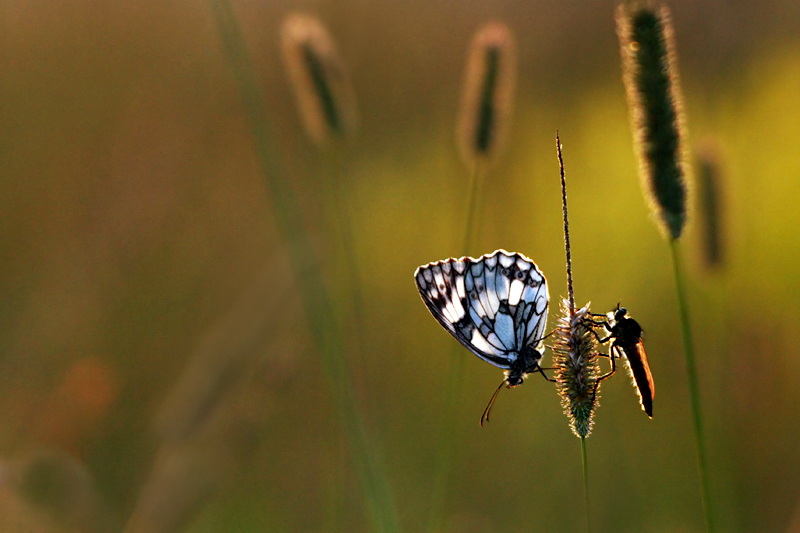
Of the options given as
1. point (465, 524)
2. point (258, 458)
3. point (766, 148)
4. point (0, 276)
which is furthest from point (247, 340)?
point (766, 148)

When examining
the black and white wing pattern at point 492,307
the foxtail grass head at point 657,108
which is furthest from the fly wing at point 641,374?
the black and white wing pattern at point 492,307

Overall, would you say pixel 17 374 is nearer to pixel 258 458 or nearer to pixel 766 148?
pixel 258 458

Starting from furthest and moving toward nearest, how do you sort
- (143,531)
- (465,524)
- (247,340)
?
(465,524) → (247,340) → (143,531)

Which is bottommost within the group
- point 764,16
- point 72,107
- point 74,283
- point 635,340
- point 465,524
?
point 465,524

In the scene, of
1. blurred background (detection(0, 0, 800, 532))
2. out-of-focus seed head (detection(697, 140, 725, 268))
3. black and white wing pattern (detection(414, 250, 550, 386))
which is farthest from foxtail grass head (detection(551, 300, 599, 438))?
out-of-focus seed head (detection(697, 140, 725, 268))

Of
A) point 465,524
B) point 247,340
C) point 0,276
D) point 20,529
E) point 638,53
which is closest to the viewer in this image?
point 638,53

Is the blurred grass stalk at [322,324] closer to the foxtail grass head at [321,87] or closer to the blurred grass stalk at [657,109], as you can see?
the foxtail grass head at [321,87]
